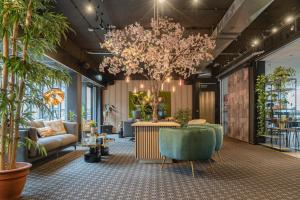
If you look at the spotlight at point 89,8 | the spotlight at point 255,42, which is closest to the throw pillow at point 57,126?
the spotlight at point 89,8

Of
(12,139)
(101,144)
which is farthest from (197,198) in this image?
(101,144)

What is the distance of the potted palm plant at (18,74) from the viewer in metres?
3.01

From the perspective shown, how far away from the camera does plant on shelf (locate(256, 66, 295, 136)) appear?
7.86m

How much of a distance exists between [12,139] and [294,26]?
20.3 ft

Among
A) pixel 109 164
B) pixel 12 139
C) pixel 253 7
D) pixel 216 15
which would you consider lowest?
pixel 109 164

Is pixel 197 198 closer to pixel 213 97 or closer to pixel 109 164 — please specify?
pixel 109 164

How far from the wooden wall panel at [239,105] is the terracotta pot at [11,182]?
7842 millimetres

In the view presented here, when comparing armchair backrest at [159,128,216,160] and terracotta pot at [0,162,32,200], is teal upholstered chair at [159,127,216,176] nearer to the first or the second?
armchair backrest at [159,128,216,160]

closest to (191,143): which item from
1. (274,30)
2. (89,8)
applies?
(89,8)

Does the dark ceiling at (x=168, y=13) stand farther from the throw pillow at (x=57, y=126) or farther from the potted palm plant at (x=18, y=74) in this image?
the throw pillow at (x=57, y=126)

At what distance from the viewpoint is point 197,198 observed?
11.0 feet

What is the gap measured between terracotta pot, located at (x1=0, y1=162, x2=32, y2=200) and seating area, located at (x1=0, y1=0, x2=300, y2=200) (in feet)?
0.05

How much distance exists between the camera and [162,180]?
13.9 feet

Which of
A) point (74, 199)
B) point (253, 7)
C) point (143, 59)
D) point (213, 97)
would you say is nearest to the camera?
point (74, 199)
